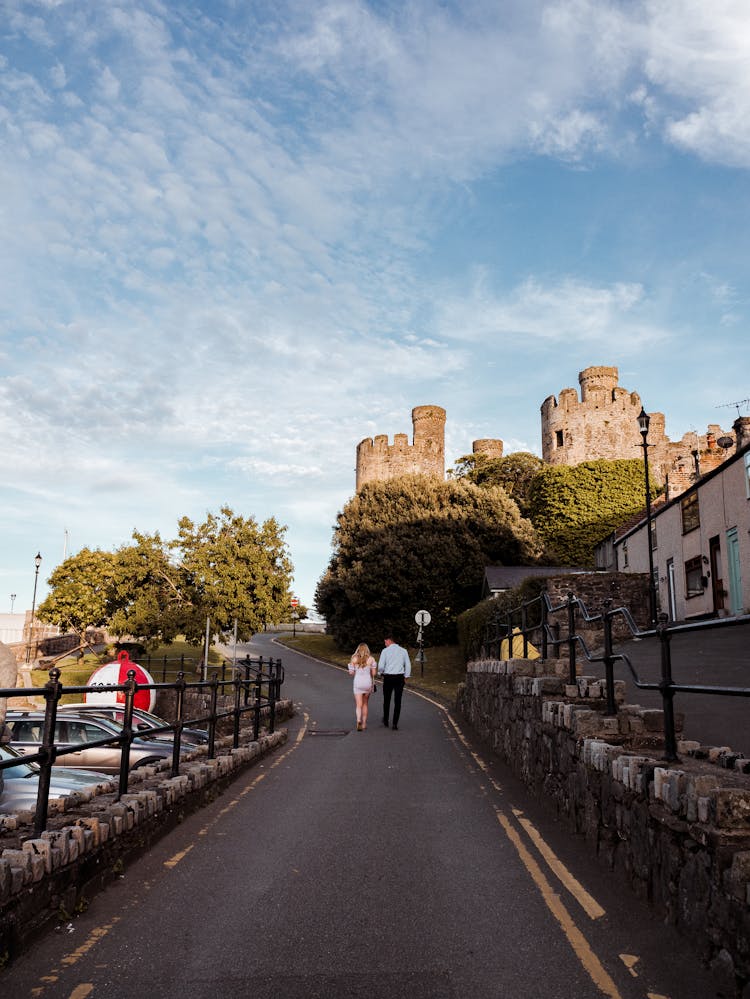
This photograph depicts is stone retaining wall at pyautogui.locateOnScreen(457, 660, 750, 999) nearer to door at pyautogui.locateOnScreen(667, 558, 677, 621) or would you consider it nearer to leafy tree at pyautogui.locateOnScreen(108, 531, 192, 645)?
door at pyautogui.locateOnScreen(667, 558, 677, 621)

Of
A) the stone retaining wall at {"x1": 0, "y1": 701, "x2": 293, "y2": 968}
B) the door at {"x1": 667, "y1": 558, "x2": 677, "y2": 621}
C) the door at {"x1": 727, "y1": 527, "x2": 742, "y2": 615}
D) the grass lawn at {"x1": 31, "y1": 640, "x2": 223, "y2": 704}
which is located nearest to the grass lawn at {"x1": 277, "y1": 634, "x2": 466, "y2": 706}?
the grass lawn at {"x1": 31, "y1": 640, "x2": 223, "y2": 704}

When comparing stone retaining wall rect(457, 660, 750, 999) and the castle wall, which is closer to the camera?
stone retaining wall rect(457, 660, 750, 999)

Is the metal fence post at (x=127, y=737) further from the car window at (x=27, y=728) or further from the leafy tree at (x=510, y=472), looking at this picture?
the leafy tree at (x=510, y=472)

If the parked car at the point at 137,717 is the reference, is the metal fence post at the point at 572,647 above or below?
above

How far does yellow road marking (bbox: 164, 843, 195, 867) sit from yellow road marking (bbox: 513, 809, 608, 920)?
290 cm

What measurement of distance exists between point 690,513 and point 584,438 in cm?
3591

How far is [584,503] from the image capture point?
56.8 m

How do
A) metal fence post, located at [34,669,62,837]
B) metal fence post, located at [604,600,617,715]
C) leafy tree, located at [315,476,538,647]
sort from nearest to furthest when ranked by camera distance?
metal fence post, located at [34,669,62,837], metal fence post, located at [604,600,617,715], leafy tree, located at [315,476,538,647]

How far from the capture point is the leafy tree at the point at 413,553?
47094 mm

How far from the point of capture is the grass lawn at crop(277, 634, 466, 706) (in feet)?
97.5

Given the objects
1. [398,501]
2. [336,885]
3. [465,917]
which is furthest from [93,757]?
[398,501]

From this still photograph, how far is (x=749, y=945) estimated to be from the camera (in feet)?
11.7

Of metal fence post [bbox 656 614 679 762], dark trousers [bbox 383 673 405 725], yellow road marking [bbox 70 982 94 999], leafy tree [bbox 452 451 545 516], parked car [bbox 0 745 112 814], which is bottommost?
yellow road marking [bbox 70 982 94 999]

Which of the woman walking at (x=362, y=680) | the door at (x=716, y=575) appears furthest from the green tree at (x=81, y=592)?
the door at (x=716, y=575)
